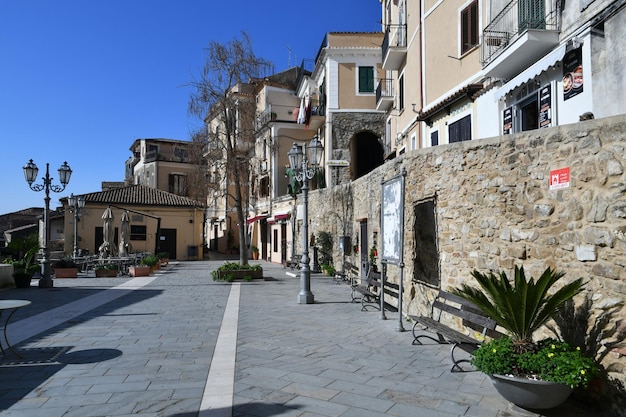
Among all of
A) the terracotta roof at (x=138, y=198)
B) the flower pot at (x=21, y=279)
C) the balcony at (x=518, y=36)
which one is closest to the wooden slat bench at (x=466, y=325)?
the balcony at (x=518, y=36)

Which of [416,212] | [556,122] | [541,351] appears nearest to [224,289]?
[416,212]

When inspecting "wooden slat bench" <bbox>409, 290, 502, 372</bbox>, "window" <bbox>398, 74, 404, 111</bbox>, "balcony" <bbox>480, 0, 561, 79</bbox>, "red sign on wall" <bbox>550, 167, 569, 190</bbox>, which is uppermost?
"window" <bbox>398, 74, 404, 111</bbox>

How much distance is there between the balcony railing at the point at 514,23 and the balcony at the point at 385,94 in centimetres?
896

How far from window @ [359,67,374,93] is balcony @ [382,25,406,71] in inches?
194

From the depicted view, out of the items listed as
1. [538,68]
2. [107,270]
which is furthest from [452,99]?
[107,270]

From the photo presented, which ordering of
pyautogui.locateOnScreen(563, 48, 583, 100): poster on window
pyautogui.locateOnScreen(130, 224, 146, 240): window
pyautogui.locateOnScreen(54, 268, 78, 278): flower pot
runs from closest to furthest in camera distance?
pyautogui.locateOnScreen(563, 48, 583, 100): poster on window
pyautogui.locateOnScreen(54, 268, 78, 278): flower pot
pyautogui.locateOnScreen(130, 224, 146, 240): window

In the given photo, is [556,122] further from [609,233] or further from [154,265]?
[154,265]

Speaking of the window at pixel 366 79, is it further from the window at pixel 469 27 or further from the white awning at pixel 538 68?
the white awning at pixel 538 68

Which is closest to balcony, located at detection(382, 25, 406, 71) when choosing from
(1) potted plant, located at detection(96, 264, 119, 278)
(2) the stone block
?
(1) potted plant, located at detection(96, 264, 119, 278)

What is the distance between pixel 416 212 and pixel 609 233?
4539 mm

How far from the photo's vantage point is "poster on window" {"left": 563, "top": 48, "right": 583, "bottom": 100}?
9086 mm

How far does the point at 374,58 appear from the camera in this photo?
25078 millimetres

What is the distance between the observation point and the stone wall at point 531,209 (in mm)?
4195

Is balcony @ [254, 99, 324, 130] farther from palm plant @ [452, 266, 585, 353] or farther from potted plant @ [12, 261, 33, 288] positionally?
palm plant @ [452, 266, 585, 353]
